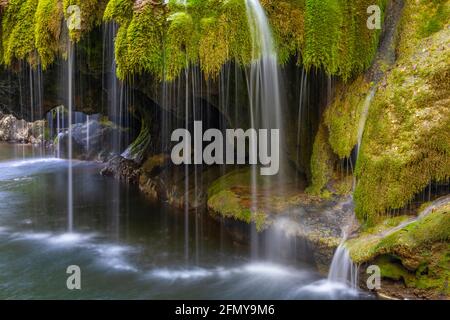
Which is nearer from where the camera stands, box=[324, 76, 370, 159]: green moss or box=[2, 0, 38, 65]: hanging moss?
box=[324, 76, 370, 159]: green moss

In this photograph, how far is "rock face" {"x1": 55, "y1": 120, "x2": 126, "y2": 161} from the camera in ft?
71.3

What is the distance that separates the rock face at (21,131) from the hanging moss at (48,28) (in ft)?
68.0

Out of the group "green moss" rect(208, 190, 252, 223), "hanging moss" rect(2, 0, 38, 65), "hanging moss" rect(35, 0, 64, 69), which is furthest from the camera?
"hanging moss" rect(2, 0, 38, 65)

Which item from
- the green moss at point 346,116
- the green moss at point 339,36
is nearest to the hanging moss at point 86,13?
the green moss at point 339,36

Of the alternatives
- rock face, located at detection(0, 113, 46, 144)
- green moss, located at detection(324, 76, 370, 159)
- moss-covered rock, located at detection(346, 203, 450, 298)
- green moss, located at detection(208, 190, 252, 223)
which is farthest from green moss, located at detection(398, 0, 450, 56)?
rock face, located at detection(0, 113, 46, 144)

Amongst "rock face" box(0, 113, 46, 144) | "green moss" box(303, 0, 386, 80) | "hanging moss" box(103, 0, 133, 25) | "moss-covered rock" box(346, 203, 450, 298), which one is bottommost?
"moss-covered rock" box(346, 203, 450, 298)

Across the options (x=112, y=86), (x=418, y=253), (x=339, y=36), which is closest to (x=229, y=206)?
(x=339, y=36)

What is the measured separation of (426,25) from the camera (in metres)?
8.09

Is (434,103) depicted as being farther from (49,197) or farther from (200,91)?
(49,197)

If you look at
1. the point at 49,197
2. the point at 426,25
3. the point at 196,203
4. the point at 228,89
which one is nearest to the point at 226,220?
the point at 196,203

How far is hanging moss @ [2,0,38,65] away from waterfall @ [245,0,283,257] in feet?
17.4

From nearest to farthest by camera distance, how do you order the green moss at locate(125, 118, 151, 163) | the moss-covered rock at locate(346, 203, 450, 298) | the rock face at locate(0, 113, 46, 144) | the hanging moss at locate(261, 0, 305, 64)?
the moss-covered rock at locate(346, 203, 450, 298) < the hanging moss at locate(261, 0, 305, 64) < the green moss at locate(125, 118, 151, 163) < the rock face at locate(0, 113, 46, 144)

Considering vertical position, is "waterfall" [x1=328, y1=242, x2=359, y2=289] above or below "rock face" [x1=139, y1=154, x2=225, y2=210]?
below

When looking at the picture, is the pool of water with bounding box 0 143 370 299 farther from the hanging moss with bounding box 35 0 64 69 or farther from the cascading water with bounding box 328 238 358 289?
the hanging moss with bounding box 35 0 64 69
